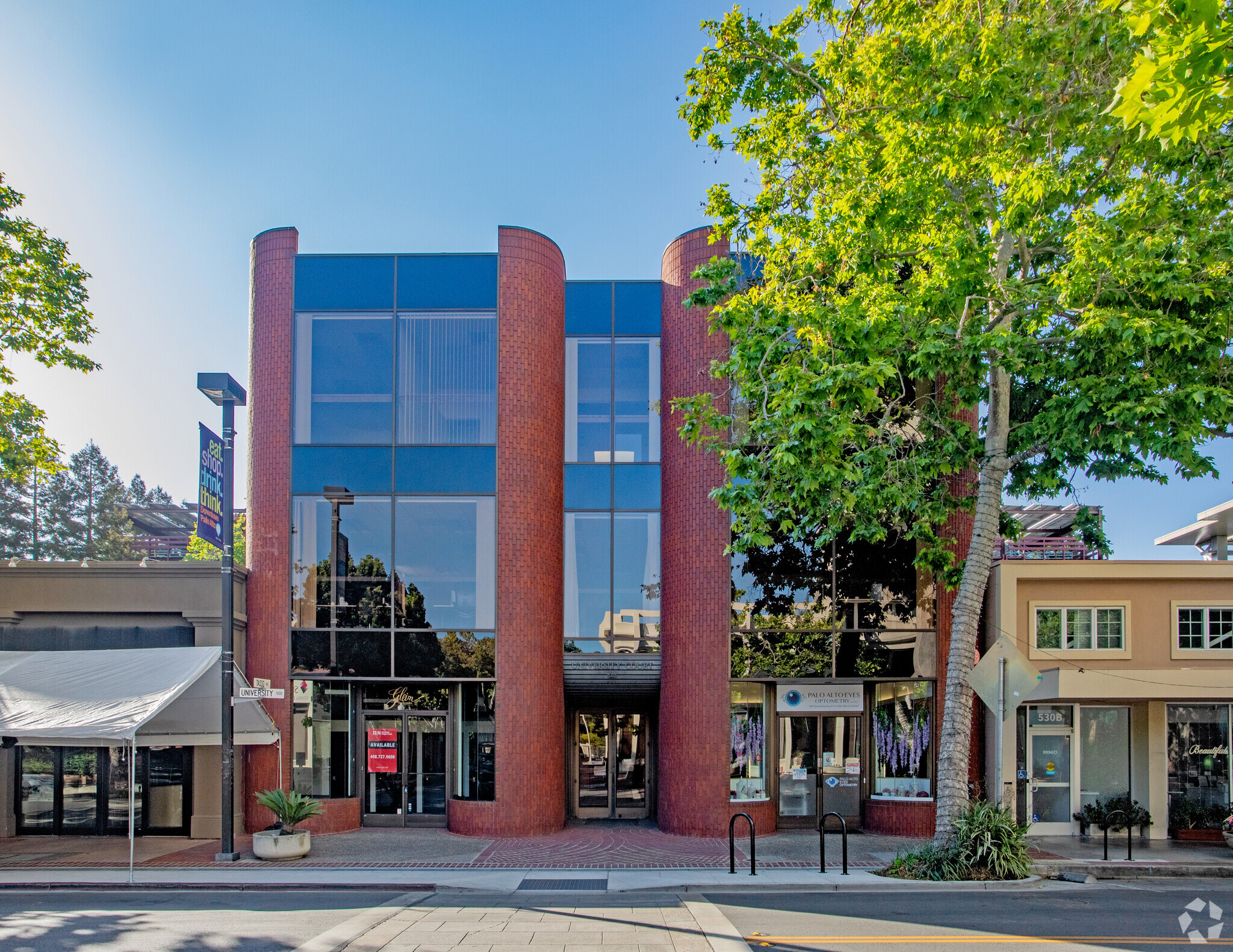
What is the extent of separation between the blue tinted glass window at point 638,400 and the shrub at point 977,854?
8.41m

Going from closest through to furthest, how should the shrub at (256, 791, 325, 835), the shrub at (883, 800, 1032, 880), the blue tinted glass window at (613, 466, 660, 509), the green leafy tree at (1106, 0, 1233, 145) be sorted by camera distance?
the green leafy tree at (1106, 0, 1233, 145) < the shrub at (883, 800, 1032, 880) < the shrub at (256, 791, 325, 835) < the blue tinted glass window at (613, 466, 660, 509)

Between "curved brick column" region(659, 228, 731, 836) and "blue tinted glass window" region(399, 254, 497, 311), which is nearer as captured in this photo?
"curved brick column" region(659, 228, 731, 836)

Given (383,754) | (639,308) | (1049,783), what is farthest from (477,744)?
(1049,783)

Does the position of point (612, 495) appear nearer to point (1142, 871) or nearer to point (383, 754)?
point (383, 754)

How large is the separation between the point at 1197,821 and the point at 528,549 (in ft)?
42.6

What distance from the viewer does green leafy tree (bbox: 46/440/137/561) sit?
55875 millimetres

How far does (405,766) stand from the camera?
16.7 metres

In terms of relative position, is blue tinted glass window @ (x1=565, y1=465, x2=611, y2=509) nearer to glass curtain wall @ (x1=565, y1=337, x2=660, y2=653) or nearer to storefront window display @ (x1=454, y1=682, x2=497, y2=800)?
glass curtain wall @ (x1=565, y1=337, x2=660, y2=653)

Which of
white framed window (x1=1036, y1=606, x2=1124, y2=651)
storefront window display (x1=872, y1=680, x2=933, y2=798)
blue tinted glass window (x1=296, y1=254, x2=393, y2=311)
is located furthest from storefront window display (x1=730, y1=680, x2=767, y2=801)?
blue tinted glass window (x1=296, y1=254, x2=393, y2=311)

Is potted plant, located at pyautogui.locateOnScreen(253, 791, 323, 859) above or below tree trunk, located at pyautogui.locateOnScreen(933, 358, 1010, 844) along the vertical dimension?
below

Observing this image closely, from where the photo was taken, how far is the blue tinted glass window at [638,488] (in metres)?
17.5

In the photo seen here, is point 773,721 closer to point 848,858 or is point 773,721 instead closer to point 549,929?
point 848,858

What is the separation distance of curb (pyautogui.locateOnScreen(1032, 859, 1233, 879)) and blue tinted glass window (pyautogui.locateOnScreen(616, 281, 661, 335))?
1148cm

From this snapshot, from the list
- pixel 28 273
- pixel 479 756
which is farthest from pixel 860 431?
pixel 28 273
